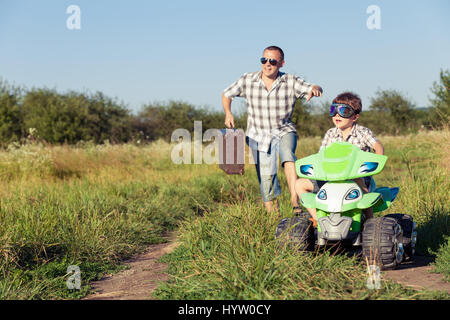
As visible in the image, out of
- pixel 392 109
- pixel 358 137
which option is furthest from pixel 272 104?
pixel 392 109

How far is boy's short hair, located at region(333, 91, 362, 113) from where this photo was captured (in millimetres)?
4867

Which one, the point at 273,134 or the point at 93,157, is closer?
the point at 273,134

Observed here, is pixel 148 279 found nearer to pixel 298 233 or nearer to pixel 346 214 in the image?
pixel 298 233

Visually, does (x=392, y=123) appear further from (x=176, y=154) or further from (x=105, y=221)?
(x=105, y=221)

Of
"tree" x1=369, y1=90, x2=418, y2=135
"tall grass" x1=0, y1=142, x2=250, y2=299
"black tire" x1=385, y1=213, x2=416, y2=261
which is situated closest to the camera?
"tall grass" x1=0, y1=142, x2=250, y2=299

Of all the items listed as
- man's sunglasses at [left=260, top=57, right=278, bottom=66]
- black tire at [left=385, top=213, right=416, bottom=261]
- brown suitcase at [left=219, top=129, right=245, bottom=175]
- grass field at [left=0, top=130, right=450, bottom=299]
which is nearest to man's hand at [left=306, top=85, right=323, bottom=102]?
man's sunglasses at [left=260, top=57, right=278, bottom=66]

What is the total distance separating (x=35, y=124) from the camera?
3006 centimetres

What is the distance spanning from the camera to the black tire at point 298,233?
4086mm

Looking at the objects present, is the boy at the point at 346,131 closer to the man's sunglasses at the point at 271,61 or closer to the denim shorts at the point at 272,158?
the denim shorts at the point at 272,158

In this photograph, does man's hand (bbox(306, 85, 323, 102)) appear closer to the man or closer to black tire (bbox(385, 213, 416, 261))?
the man

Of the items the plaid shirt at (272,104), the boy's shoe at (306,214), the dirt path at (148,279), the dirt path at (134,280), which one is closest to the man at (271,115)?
the plaid shirt at (272,104)

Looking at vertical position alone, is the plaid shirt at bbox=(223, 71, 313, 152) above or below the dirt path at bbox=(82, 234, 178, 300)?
above
